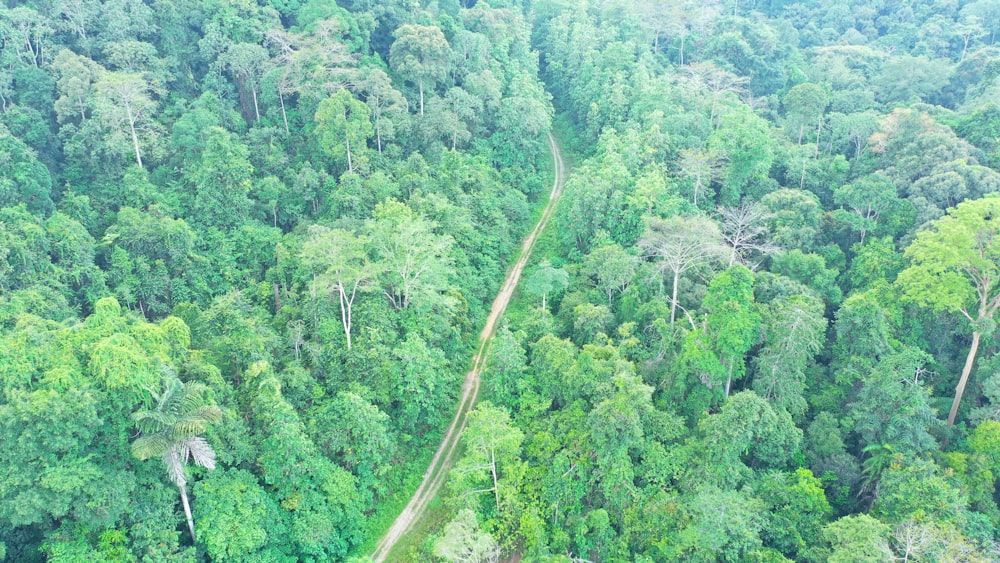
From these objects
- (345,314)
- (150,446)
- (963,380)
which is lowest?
(963,380)

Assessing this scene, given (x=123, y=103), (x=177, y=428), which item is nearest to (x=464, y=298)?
(x=177, y=428)

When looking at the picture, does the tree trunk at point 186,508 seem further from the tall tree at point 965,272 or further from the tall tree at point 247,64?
the tall tree at point 965,272

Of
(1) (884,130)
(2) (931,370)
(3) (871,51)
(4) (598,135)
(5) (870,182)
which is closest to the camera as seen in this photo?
(2) (931,370)

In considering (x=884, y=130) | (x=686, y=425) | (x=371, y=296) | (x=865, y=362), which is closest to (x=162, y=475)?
(x=371, y=296)

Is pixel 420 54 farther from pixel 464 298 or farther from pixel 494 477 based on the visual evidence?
pixel 494 477

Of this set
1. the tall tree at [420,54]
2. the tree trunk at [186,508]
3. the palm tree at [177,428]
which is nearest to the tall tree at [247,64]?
the tall tree at [420,54]

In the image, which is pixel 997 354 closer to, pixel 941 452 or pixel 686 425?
pixel 941 452
